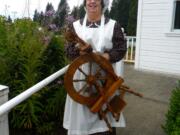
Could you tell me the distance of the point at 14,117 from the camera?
2.59 meters

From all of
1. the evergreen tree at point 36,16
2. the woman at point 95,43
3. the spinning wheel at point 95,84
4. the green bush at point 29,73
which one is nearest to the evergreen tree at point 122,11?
the evergreen tree at point 36,16

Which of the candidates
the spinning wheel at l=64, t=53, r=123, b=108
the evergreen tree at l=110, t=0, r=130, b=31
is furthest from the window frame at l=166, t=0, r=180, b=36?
the evergreen tree at l=110, t=0, r=130, b=31

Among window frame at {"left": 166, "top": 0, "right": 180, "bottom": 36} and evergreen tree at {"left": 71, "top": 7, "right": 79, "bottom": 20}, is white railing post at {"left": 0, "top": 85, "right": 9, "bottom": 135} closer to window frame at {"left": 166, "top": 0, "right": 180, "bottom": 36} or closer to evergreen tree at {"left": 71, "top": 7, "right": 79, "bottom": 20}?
evergreen tree at {"left": 71, "top": 7, "right": 79, "bottom": 20}

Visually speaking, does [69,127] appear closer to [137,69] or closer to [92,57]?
[92,57]

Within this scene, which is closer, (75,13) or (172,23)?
(75,13)

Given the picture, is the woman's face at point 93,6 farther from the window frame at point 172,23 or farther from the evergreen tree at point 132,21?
the evergreen tree at point 132,21

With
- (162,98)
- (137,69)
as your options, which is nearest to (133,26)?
(137,69)

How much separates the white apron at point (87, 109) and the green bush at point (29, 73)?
613 mm

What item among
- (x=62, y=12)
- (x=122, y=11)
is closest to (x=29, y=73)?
(x=62, y=12)

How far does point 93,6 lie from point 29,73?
946 mm

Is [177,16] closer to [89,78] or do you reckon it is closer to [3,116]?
[89,78]

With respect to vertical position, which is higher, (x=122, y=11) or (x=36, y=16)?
(x=122, y=11)

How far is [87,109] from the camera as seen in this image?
1992 millimetres

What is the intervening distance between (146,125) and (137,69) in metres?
3.57
